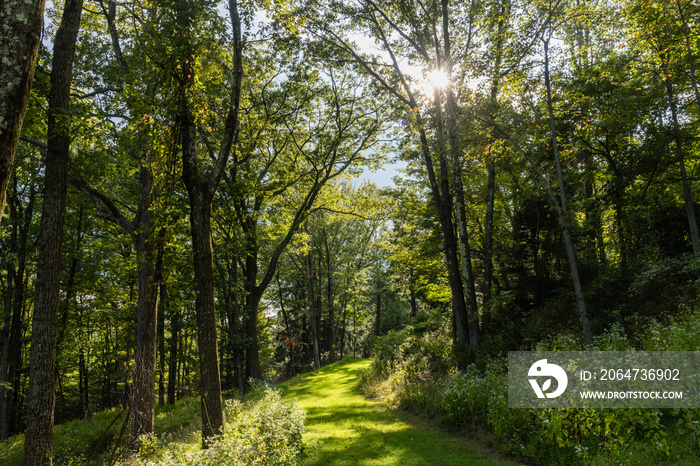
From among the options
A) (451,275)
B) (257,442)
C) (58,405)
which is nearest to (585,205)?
(451,275)

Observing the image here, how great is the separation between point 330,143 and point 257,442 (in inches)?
451

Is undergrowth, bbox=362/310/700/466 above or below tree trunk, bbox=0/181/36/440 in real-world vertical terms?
below

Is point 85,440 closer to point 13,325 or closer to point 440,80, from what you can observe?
point 13,325

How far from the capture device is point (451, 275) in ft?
38.4

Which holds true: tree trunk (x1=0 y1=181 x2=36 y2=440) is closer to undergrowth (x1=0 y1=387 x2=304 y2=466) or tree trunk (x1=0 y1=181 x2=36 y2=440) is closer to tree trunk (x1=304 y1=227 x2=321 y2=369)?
undergrowth (x1=0 y1=387 x2=304 y2=466)

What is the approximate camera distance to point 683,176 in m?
9.29

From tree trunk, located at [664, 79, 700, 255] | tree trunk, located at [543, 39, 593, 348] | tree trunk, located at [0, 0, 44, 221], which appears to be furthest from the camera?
tree trunk, located at [664, 79, 700, 255]

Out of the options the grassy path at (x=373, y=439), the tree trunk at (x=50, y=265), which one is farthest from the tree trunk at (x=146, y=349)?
the grassy path at (x=373, y=439)

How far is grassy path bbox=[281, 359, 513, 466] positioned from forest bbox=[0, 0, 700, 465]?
2.09 feet

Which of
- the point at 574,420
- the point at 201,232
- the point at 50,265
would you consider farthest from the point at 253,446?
the point at 574,420

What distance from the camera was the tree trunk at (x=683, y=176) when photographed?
9016 millimetres

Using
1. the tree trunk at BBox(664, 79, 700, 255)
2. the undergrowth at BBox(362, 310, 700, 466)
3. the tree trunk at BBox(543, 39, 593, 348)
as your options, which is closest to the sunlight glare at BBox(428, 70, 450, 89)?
the tree trunk at BBox(543, 39, 593, 348)

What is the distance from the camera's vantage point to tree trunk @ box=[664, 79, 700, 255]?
9016 mm

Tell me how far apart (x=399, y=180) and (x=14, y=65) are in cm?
1605
